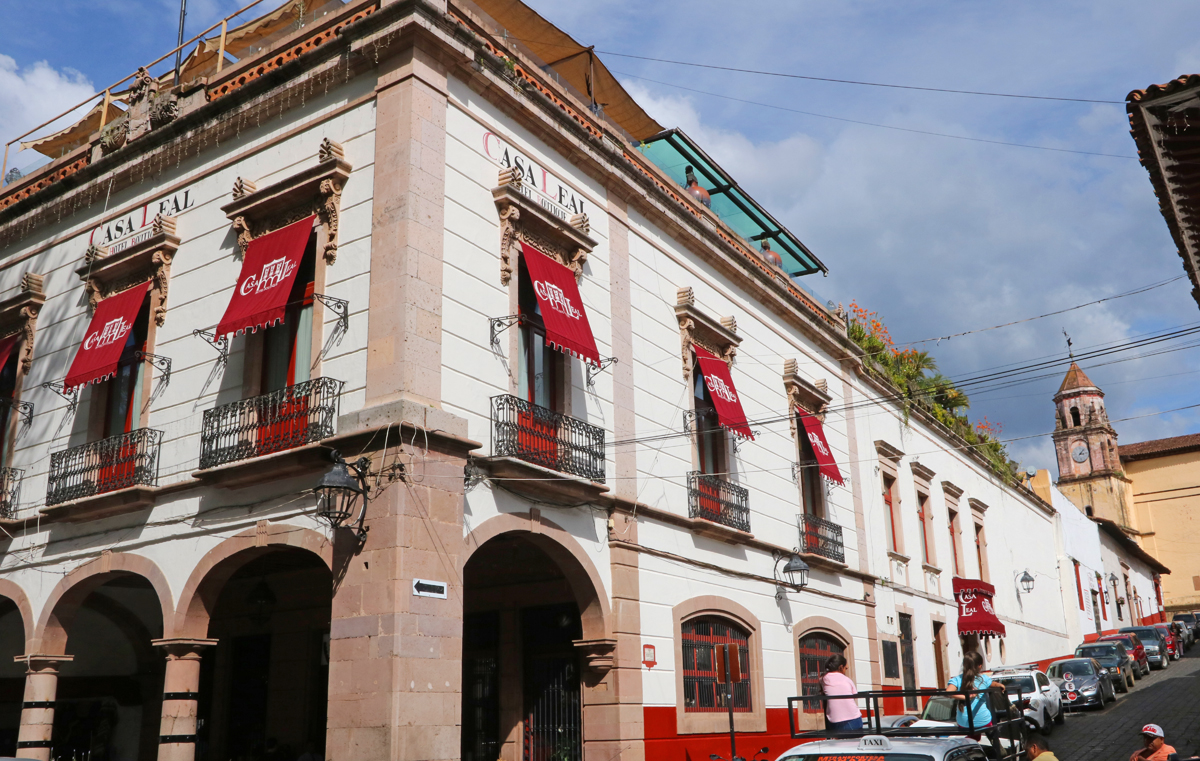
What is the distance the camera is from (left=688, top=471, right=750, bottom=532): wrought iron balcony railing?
16641mm

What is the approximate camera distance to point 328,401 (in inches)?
468

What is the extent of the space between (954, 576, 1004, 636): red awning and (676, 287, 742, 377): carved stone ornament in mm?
13934

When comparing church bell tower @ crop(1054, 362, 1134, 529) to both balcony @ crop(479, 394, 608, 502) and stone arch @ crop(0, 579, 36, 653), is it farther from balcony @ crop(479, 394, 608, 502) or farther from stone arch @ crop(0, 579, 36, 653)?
stone arch @ crop(0, 579, 36, 653)

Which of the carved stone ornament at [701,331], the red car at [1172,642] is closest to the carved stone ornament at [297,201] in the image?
the carved stone ornament at [701,331]

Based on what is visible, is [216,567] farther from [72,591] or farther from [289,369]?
[72,591]

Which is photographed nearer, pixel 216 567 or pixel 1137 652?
pixel 216 567

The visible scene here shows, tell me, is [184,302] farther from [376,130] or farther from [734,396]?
[734,396]

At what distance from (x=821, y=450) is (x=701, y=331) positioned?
4.44 metres

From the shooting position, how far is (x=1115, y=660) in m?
28.6

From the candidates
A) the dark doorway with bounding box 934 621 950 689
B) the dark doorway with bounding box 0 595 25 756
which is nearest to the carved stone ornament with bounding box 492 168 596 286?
the dark doorway with bounding box 0 595 25 756

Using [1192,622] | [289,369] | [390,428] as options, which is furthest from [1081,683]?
[1192,622]

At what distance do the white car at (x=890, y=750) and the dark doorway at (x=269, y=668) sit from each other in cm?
995

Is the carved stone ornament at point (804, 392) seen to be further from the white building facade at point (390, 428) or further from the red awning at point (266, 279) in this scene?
the red awning at point (266, 279)

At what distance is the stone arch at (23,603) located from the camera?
47.9ft
